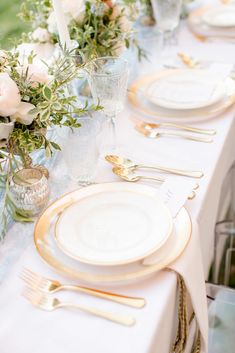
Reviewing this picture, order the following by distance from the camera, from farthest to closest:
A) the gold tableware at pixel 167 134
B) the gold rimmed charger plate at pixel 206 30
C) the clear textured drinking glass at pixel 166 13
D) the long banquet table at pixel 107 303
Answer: the gold rimmed charger plate at pixel 206 30, the clear textured drinking glass at pixel 166 13, the gold tableware at pixel 167 134, the long banquet table at pixel 107 303

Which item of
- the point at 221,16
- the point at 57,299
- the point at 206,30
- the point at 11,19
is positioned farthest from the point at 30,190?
the point at 221,16

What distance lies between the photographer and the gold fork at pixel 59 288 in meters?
0.76

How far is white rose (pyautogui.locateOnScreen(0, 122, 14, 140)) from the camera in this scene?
0.83m

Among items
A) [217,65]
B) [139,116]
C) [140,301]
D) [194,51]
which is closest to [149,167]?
[139,116]

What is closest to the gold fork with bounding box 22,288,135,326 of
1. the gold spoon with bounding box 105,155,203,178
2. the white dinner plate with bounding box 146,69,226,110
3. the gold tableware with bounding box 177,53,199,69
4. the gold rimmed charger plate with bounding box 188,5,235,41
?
the gold spoon with bounding box 105,155,203,178

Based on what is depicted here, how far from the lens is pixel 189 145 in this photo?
1162 mm

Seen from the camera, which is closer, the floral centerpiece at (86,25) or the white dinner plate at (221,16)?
the floral centerpiece at (86,25)

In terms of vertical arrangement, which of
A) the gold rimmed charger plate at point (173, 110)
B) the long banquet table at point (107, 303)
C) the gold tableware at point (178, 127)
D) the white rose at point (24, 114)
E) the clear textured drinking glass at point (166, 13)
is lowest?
the long banquet table at point (107, 303)

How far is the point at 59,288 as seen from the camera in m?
0.79

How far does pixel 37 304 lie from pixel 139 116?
0.68 m

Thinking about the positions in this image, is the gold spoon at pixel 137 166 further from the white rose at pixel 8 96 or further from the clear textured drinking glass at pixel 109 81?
the white rose at pixel 8 96

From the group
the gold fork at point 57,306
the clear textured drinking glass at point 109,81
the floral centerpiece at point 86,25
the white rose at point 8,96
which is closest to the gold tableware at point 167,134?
the clear textured drinking glass at point 109,81

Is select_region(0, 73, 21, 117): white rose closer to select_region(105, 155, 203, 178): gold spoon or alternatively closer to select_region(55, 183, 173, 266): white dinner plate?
select_region(55, 183, 173, 266): white dinner plate

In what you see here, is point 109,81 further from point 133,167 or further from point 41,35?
point 41,35
